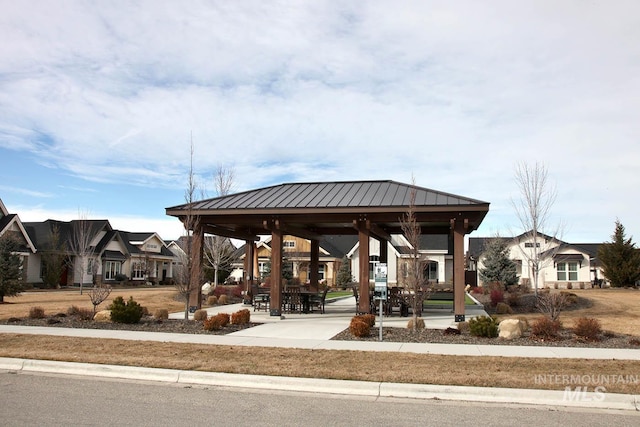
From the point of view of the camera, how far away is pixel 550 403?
7.28m

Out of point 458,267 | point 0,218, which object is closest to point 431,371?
point 458,267

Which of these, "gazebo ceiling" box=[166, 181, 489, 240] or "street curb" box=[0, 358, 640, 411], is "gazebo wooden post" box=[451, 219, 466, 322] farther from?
"street curb" box=[0, 358, 640, 411]

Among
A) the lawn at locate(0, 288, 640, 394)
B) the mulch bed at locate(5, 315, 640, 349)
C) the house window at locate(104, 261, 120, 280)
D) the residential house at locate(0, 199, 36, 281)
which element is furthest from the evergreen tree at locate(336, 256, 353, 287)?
the lawn at locate(0, 288, 640, 394)

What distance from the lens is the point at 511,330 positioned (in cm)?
1256

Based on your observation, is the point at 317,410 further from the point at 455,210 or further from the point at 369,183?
the point at 369,183

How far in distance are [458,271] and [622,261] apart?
27248mm

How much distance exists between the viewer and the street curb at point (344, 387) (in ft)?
23.8

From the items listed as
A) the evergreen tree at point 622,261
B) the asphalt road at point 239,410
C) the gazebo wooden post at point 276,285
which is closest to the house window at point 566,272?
the evergreen tree at point 622,261

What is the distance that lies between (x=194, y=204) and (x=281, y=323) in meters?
5.85

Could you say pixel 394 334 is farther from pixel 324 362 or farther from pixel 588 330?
pixel 588 330

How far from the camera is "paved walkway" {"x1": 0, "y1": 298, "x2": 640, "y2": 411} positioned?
7.45 meters

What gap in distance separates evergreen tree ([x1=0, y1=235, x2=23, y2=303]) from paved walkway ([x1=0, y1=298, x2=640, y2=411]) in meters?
11.7

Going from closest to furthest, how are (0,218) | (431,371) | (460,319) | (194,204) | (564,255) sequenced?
(431,371) → (460,319) → (194,204) → (0,218) → (564,255)

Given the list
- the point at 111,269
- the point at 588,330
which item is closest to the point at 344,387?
the point at 588,330
